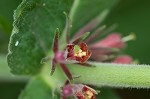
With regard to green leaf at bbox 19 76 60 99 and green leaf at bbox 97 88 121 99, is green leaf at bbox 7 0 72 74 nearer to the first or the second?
green leaf at bbox 19 76 60 99

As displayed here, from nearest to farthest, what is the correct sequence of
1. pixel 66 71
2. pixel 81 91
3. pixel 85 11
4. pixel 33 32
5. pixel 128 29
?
pixel 81 91, pixel 66 71, pixel 33 32, pixel 85 11, pixel 128 29

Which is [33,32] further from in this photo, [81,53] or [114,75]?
[114,75]

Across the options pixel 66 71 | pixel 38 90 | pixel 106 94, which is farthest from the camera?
pixel 106 94

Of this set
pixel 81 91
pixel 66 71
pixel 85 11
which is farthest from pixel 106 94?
pixel 81 91

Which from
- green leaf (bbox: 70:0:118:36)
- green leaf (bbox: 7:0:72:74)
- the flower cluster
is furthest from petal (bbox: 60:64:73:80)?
green leaf (bbox: 70:0:118:36)

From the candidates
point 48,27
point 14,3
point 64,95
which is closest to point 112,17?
point 14,3

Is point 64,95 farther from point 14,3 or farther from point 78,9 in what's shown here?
point 14,3
